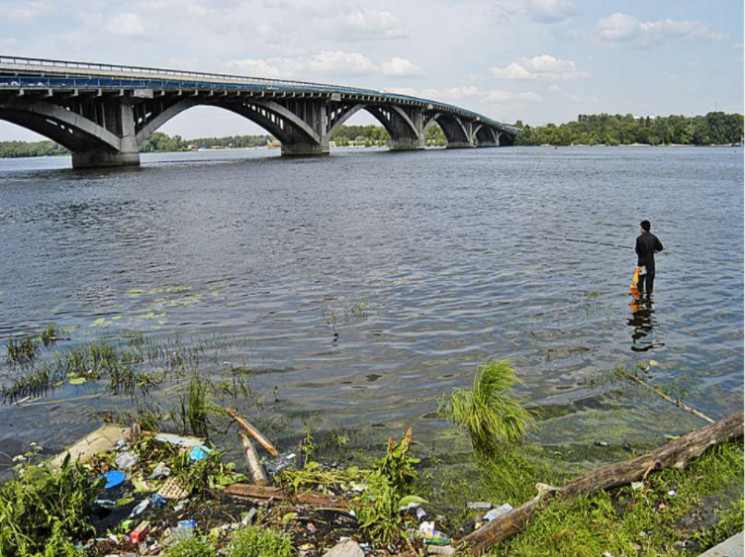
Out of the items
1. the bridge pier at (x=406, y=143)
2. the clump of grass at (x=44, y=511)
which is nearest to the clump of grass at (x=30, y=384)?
the clump of grass at (x=44, y=511)

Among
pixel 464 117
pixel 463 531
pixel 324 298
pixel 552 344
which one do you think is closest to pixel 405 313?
pixel 324 298

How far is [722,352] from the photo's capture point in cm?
1084

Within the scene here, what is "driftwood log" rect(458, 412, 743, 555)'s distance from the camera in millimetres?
5336

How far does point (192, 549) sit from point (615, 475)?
390 cm

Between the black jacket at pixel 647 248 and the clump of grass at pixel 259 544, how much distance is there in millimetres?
11540

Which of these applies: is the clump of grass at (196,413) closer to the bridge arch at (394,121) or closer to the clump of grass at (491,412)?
the clump of grass at (491,412)

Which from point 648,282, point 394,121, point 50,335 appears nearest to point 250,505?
point 50,335

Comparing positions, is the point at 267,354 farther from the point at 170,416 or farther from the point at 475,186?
the point at 475,186

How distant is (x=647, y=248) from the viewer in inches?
559

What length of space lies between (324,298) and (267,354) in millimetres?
3902

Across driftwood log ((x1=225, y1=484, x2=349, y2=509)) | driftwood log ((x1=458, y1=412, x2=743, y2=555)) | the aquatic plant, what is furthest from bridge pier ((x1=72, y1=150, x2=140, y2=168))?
driftwood log ((x1=458, y1=412, x2=743, y2=555))

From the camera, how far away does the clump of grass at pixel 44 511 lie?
513 cm

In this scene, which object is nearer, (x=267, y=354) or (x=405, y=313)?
(x=267, y=354)

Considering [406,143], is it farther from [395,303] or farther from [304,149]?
[395,303]
